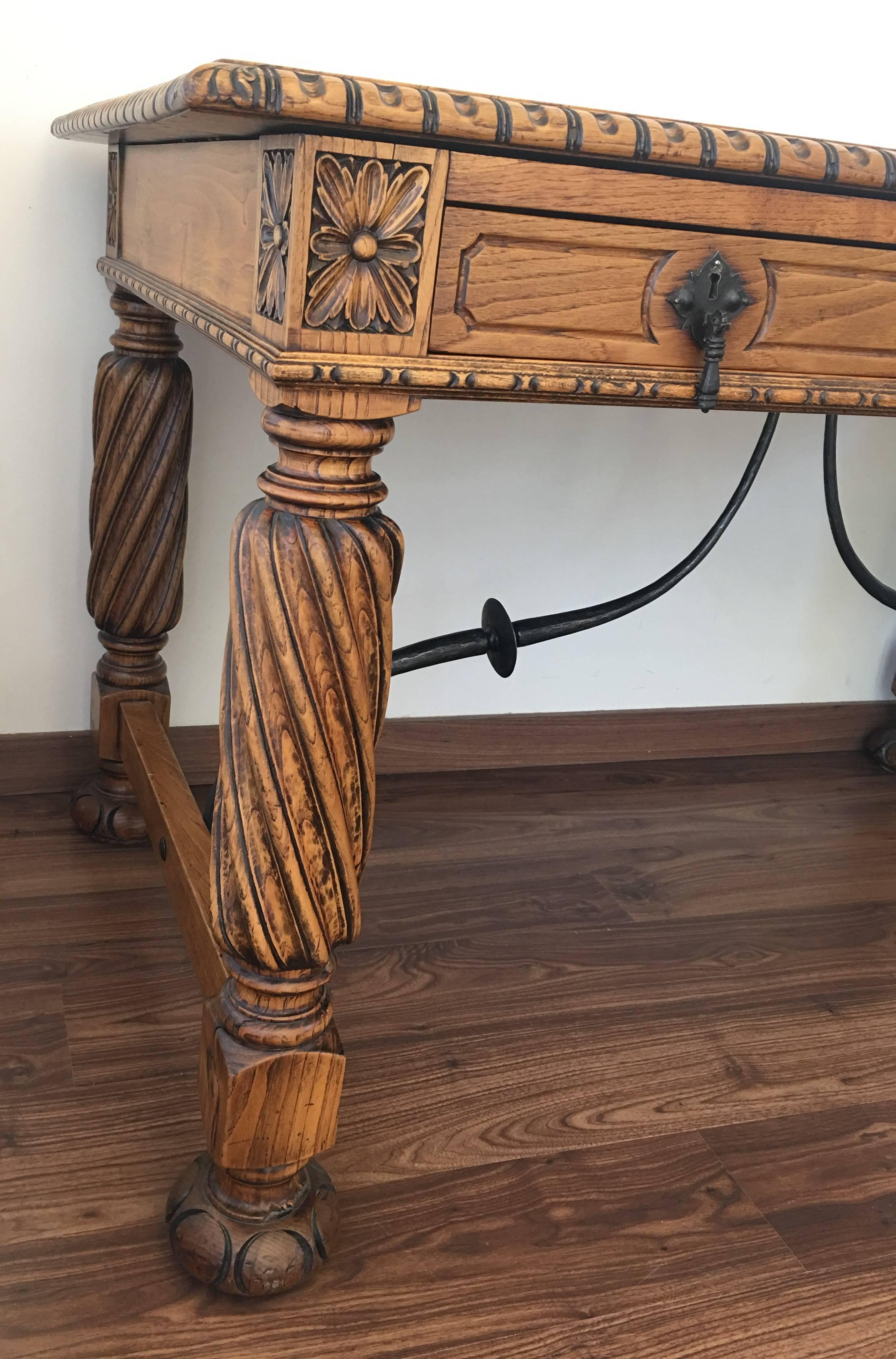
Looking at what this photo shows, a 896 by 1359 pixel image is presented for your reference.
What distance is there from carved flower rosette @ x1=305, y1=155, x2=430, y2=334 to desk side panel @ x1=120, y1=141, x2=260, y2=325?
71mm

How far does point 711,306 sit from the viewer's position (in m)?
0.75

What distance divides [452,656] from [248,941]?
559 millimetres

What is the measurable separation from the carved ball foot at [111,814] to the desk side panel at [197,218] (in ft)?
1.93

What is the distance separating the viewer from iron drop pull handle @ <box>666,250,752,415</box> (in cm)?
75

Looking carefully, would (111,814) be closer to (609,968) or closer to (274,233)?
(609,968)

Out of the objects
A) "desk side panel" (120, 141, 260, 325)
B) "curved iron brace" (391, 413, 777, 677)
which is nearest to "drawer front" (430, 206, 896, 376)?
"desk side panel" (120, 141, 260, 325)

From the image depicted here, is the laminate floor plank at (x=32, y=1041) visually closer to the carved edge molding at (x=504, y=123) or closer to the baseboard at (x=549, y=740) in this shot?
the baseboard at (x=549, y=740)

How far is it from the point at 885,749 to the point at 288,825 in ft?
4.65

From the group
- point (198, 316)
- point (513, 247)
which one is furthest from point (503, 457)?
point (513, 247)

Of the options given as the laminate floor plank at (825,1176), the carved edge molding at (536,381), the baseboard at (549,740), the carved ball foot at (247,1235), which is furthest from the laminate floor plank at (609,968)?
the carved edge molding at (536,381)

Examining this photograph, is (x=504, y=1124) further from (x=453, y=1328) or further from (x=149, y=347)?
(x=149, y=347)

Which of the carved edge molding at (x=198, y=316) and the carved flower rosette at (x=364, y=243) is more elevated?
the carved flower rosette at (x=364, y=243)

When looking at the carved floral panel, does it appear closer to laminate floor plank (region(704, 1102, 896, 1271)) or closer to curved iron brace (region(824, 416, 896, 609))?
laminate floor plank (region(704, 1102, 896, 1271))

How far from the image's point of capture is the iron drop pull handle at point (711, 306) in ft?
2.45
